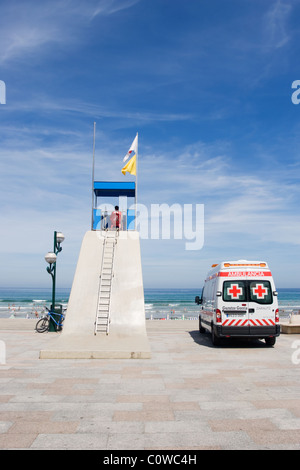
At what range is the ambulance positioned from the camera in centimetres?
1212

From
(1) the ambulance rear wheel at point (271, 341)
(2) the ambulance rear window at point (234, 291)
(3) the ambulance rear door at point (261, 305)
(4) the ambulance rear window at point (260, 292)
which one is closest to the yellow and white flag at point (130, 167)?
(2) the ambulance rear window at point (234, 291)

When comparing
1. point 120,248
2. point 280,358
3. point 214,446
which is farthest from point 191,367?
point 120,248

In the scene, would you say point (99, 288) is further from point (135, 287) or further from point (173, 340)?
point (173, 340)

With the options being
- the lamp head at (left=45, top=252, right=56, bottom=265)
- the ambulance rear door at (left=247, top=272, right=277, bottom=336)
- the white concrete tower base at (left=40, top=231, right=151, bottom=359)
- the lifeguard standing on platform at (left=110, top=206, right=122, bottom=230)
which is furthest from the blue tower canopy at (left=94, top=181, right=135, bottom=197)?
the ambulance rear door at (left=247, top=272, right=277, bottom=336)

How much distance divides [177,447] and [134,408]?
5.46 feet

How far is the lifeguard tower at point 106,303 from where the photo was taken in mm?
10781

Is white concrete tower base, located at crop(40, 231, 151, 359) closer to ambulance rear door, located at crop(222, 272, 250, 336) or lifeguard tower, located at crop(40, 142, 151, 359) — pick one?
lifeguard tower, located at crop(40, 142, 151, 359)

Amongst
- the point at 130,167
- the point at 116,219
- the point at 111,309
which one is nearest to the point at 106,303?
the point at 111,309

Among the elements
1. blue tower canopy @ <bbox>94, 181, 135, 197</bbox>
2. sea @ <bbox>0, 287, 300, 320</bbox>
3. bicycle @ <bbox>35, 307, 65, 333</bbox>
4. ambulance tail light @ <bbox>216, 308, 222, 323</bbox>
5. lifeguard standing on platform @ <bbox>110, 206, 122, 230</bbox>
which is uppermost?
blue tower canopy @ <bbox>94, 181, 135, 197</bbox>

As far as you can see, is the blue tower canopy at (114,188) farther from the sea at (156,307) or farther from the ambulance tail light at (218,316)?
the ambulance tail light at (218,316)

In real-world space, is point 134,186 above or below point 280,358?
above

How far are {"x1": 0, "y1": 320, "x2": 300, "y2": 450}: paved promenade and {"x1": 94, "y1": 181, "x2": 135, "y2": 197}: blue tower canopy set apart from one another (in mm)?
10018

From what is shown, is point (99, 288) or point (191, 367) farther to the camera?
point (99, 288)

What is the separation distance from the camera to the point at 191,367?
952cm
